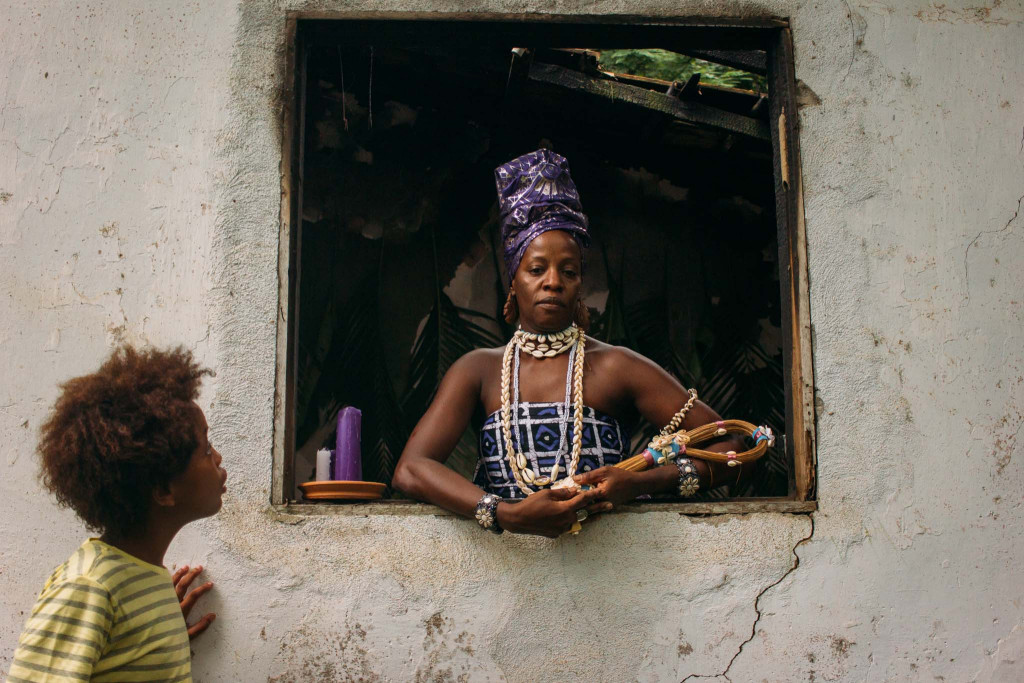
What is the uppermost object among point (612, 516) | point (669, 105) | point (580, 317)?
point (669, 105)

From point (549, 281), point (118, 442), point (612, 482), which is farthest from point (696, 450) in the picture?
point (118, 442)

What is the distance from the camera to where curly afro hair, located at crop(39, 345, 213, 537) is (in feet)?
6.84

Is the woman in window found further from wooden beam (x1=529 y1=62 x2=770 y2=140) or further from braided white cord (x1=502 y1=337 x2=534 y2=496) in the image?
wooden beam (x1=529 y1=62 x2=770 y2=140)

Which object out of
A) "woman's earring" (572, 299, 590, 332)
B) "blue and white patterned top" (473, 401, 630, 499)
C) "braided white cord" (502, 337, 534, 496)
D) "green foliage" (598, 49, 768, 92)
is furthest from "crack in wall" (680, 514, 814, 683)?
"green foliage" (598, 49, 768, 92)

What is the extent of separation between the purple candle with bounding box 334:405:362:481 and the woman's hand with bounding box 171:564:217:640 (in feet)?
1.92

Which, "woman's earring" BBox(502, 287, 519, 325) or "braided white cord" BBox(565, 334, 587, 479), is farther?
"woman's earring" BBox(502, 287, 519, 325)

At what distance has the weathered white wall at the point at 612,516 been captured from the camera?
2.72 metres

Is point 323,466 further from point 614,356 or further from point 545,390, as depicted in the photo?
point 614,356

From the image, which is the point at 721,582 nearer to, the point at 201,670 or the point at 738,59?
the point at 201,670

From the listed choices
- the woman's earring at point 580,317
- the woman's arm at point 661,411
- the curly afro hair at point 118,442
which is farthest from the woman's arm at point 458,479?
the curly afro hair at point 118,442

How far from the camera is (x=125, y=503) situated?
2123mm

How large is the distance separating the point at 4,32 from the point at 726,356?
3.39 metres

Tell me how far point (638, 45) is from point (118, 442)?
Result: 208 cm

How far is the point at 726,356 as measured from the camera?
15.9 feet
